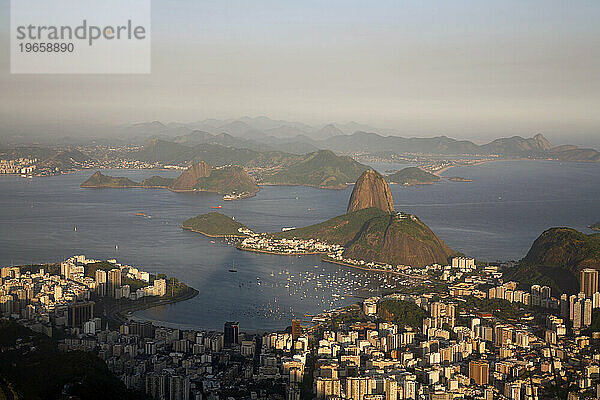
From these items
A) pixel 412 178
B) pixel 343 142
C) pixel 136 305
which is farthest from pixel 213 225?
pixel 343 142

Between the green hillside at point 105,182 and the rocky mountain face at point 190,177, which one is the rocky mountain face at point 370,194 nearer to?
the rocky mountain face at point 190,177

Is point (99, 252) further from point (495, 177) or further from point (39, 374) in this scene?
point (495, 177)

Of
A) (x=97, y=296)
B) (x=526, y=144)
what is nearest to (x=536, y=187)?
(x=526, y=144)

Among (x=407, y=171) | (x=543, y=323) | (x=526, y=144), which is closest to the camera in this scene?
(x=543, y=323)

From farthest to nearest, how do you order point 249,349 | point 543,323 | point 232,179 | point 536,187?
point 536,187 < point 232,179 < point 543,323 < point 249,349

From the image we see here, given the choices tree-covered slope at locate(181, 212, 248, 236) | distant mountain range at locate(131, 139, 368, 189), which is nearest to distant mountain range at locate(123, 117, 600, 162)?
distant mountain range at locate(131, 139, 368, 189)

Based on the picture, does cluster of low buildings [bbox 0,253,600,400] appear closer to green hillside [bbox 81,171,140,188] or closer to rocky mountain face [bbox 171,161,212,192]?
green hillside [bbox 81,171,140,188]

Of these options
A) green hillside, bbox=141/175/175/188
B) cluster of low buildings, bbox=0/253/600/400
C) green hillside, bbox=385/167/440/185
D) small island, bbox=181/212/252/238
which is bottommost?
cluster of low buildings, bbox=0/253/600/400
